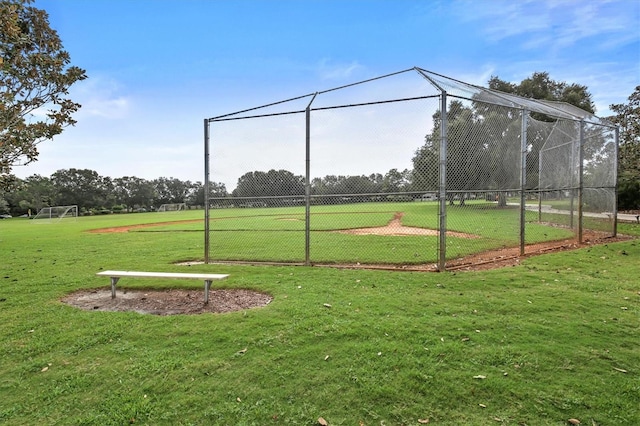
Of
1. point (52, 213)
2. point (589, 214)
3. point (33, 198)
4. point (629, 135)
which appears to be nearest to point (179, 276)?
point (589, 214)

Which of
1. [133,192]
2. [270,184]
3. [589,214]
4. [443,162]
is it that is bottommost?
[589,214]

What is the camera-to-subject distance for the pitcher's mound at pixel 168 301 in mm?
4703

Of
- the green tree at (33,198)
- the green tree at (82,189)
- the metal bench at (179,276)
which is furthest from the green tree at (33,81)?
the green tree at (82,189)

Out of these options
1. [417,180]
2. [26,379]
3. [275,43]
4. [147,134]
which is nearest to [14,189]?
[275,43]

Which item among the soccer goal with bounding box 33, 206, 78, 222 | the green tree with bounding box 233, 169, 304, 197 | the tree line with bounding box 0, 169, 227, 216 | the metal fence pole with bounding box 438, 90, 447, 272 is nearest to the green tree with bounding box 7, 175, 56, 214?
the tree line with bounding box 0, 169, 227, 216

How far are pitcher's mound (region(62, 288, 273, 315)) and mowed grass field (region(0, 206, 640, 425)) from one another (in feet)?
0.97

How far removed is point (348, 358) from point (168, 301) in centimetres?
338

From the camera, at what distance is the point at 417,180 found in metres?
6.57

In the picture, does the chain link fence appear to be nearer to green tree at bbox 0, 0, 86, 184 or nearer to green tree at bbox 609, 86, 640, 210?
green tree at bbox 0, 0, 86, 184

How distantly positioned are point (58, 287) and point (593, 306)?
8.62 meters

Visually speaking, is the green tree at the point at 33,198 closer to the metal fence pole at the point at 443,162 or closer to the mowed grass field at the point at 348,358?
the mowed grass field at the point at 348,358

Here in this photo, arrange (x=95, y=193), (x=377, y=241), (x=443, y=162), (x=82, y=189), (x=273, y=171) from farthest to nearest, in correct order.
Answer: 1. (x=95, y=193)
2. (x=82, y=189)
3. (x=377, y=241)
4. (x=273, y=171)
5. (x=443, y=162)

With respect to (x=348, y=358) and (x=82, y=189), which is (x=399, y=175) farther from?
(x=82, y=189)

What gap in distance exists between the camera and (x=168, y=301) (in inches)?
202
